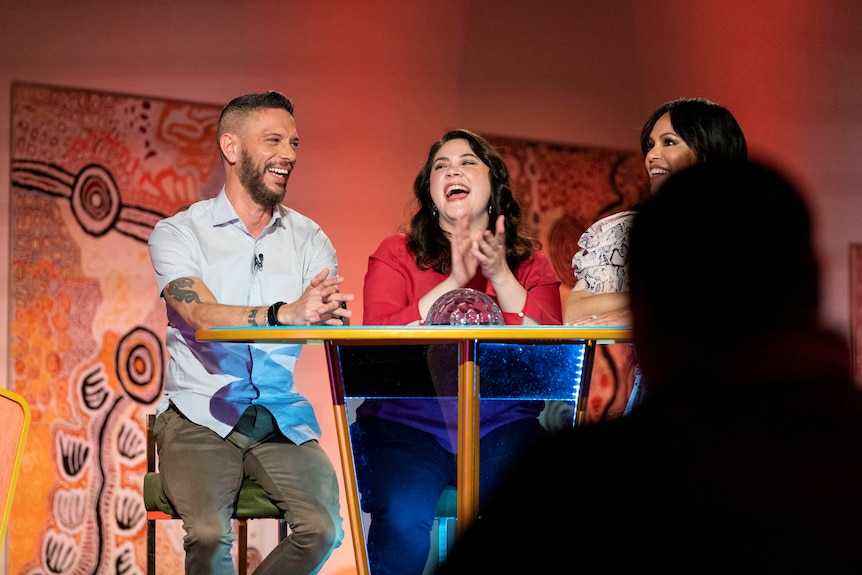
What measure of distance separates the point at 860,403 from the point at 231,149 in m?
2.61

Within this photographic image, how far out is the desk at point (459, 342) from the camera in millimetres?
1938

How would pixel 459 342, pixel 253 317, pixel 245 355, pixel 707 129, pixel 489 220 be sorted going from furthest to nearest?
pixel 489 220 → pixel 245 355 → pixel 707 129 → pixel 253 317 → pixel 459 342

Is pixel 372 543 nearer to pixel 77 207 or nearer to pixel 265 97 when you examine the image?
pixel 265 97

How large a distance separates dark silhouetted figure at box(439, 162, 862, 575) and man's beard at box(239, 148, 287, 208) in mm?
2384

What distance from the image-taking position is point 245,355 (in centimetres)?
287

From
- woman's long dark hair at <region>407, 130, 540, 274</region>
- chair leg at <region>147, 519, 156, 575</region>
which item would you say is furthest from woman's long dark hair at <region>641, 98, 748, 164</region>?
chair leg at <region>147, 519, 156, 575</region>

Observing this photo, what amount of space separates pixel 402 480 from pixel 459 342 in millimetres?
361

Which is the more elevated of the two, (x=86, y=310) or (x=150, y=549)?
(x=86, y=310)

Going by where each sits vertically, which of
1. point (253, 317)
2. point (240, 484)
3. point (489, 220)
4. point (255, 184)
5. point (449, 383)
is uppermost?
point (255, 184)

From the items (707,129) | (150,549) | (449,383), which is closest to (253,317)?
(449,383)

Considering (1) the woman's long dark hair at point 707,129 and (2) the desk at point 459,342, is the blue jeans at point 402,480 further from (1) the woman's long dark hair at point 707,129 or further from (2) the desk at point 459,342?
(1) the woman's long dark hair at point 707,129

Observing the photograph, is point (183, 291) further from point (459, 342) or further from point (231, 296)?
point (459, 342)

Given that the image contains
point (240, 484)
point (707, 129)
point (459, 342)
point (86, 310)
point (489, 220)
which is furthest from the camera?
point (86, 310)

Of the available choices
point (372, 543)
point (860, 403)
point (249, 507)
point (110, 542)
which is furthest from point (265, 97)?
point (860, 403)
